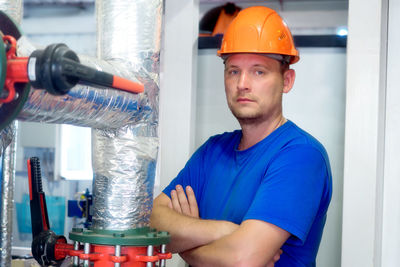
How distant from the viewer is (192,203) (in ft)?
4.80

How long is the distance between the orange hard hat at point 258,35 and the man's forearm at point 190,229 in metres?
0.53

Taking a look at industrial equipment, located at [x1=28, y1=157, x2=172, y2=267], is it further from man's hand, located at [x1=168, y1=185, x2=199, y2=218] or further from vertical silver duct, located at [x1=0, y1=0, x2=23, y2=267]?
man's hand, located at [x1=168, y1=185, x2=199, y2=218]

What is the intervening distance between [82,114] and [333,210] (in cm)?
135

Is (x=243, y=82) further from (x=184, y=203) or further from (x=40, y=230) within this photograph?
(x=40, y=230)

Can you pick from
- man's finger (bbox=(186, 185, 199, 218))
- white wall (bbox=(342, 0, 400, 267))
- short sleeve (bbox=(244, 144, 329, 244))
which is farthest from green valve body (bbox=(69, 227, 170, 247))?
white wall (bbox=(342, 0, 400, 267))

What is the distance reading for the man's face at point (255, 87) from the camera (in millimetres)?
1445

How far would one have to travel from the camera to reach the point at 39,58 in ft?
2.08

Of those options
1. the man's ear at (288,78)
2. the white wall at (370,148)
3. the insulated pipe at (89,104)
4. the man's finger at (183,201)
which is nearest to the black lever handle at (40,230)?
the insulated pipe at (89,104)

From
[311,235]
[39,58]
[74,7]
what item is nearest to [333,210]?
[311,235]

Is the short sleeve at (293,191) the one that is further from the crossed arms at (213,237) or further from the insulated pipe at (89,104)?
the insulated pipe at (89,104)

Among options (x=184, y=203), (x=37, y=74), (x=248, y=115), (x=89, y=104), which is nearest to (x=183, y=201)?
(x=184, y=203)

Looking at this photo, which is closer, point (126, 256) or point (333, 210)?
point (126, 256)

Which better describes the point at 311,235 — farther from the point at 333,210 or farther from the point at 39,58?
the point at 39,58

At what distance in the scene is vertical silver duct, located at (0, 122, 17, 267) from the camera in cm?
117
